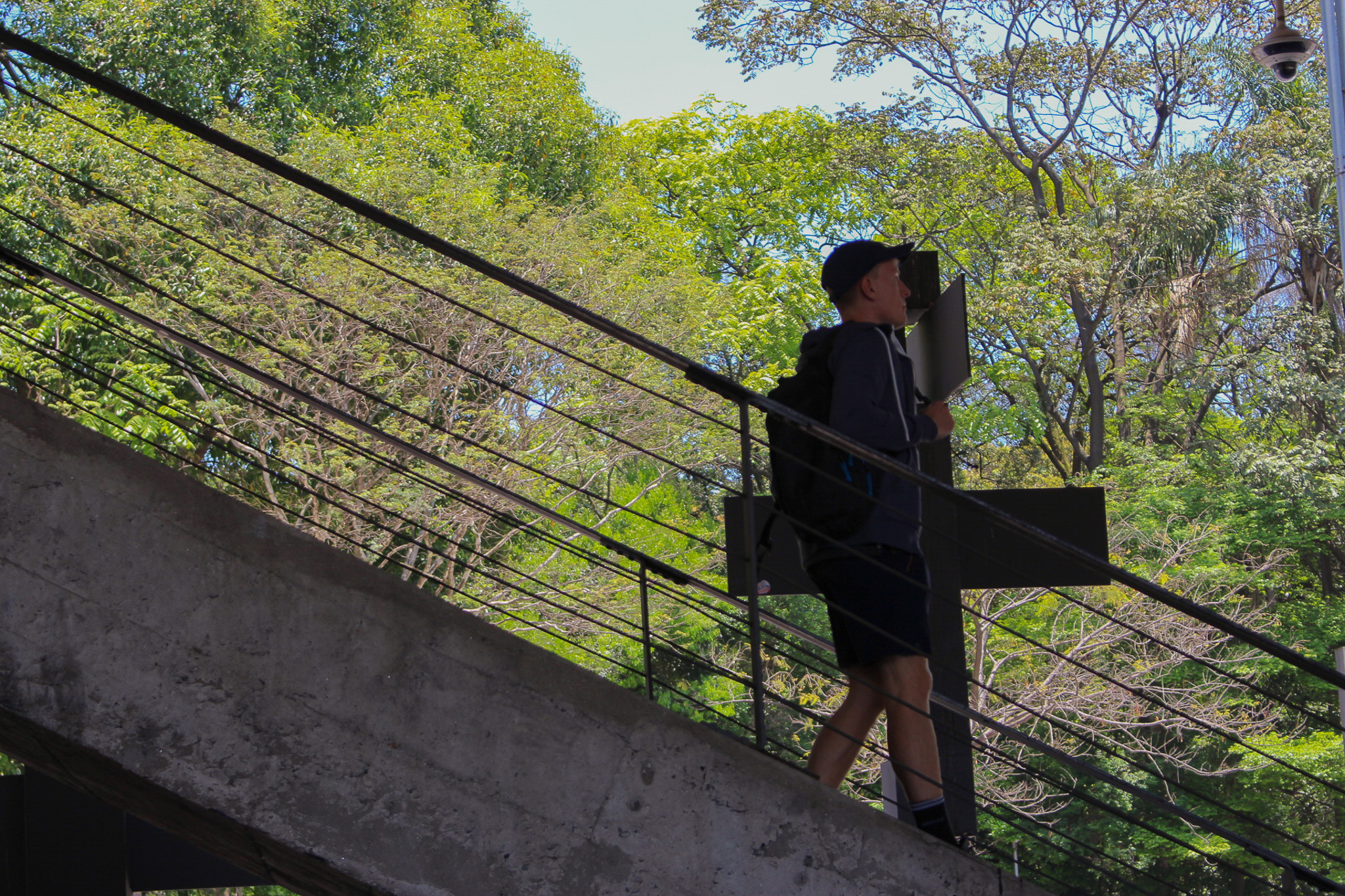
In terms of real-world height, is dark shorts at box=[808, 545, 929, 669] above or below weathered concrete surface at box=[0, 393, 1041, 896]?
above

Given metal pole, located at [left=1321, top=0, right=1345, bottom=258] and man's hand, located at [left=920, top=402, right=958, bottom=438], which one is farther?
metal pole, located at [left=1321, top=0, right=1345, bottom=258]

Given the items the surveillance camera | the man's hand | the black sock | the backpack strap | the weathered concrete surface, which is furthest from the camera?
the surveillance camera

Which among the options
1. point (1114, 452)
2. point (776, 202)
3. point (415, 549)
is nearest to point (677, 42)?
point (776, 202)

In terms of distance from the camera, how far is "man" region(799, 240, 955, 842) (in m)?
2.45

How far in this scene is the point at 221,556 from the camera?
2.12 m

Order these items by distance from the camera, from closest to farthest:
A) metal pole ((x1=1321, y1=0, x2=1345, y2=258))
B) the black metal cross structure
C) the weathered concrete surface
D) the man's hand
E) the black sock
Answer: the weathered concrete surface → the black sock → the man's hand → the black metal cross structure → metal pole ((x1=1321, y1=0, x2=1345, y2=258))

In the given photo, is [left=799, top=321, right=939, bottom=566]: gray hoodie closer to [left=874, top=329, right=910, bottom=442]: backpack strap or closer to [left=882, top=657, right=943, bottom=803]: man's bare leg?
[left=874, top=329, right=910, bottom=442]: backpack strap

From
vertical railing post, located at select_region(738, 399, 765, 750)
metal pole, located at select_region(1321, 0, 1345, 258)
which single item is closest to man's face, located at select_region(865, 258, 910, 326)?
vertical railing post, located at select_region(738, 399, 765, 750)

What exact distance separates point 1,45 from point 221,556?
94 centimetres

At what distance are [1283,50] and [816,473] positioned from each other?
6367 millimetres

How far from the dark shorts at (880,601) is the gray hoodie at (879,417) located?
3cm

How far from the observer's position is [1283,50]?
24.3 feet

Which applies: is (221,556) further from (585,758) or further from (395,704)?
(585,758)

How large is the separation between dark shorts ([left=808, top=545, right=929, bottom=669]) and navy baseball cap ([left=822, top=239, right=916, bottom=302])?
1.81 ft
